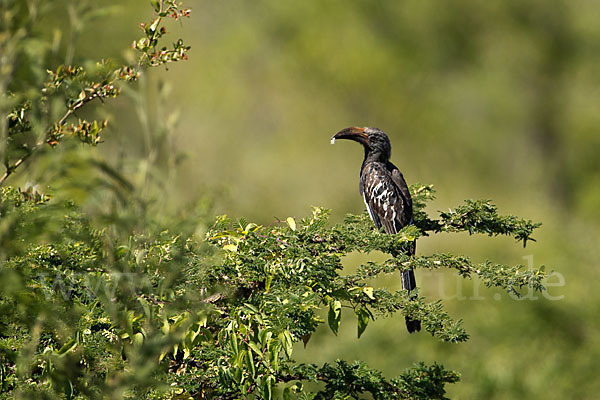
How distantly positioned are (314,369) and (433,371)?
50cm

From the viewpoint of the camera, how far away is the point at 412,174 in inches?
551

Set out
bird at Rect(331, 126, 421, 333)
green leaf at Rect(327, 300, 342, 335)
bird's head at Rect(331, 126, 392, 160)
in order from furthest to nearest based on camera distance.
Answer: bird's head at Rect(331, 126, 392, 160) → bird at Rect(331, 126, 421, 333) → green leaf at Rect(327, 300, 342, 335)

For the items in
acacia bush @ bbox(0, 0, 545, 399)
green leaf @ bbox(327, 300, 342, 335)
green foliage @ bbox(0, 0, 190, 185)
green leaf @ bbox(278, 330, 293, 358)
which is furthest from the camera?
green leaf @ bbox(327, 300, 342, 335)

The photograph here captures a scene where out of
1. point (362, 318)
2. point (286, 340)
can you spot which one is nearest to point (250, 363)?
point (286, 340)

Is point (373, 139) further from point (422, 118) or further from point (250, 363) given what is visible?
point (422, 118)

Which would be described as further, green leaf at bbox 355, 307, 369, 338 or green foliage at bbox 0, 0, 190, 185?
green leaf at bbox 355, 307, 369, 338

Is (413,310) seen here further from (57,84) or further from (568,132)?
(568,132)

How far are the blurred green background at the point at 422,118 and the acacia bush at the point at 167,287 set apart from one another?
7.28 meters

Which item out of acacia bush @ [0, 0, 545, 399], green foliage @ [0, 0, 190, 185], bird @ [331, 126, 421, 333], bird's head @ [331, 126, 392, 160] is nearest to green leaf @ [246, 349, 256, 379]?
acacia bush @ [0, 0, 545, 399]

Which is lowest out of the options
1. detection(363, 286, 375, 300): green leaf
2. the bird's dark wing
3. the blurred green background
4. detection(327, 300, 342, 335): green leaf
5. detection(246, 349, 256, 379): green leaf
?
detection(246, 349, 256, 379): green leaf

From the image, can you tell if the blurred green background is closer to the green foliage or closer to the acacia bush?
the acacia bush

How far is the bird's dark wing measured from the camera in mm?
4371

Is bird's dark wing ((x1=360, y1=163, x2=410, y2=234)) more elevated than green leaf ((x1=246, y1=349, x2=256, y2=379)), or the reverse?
bird's dark wing ((x1=360, y1=163, x2=410, y2=234))

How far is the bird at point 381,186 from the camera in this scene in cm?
437
